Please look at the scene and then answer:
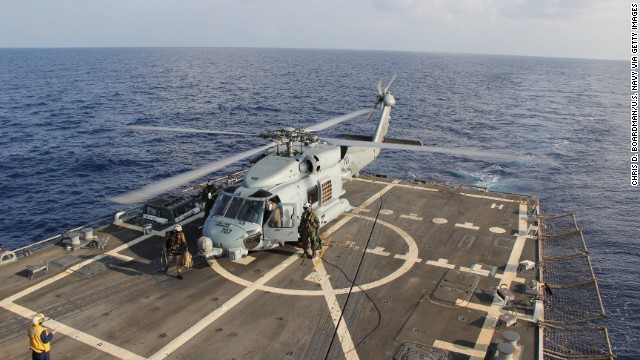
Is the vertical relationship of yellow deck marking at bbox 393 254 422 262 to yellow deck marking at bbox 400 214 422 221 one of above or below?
below

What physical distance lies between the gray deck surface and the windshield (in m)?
1.93

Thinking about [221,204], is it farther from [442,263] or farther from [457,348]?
[457,348]

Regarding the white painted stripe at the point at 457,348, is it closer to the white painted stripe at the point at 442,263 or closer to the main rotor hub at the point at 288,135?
the white painted stripe at the point at 442,263

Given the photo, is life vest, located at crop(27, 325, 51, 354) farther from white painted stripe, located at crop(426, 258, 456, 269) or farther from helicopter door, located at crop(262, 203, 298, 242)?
white painted stripe, located at crop(426, 258, 456, 269)

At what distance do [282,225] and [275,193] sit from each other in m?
1.35

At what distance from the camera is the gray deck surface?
1338 centimetres

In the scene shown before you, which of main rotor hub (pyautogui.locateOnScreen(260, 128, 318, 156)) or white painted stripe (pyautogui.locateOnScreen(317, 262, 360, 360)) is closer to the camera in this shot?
white painted stripe (pyautogui.locateOnScreen(317, 262, 360, 360))

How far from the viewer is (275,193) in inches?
742

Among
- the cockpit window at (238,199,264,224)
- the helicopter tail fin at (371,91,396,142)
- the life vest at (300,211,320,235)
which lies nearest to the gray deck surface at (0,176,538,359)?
the life vest at (300,211,320,235)

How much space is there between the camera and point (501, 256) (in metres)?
19.6

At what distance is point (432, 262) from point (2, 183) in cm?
3766

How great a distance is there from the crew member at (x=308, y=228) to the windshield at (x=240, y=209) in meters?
1.76

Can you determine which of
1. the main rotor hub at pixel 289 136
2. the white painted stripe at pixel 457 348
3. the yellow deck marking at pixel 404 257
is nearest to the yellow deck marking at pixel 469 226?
the yellow deck marking at pixel 404 257

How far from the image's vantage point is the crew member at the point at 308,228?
18.5 m
